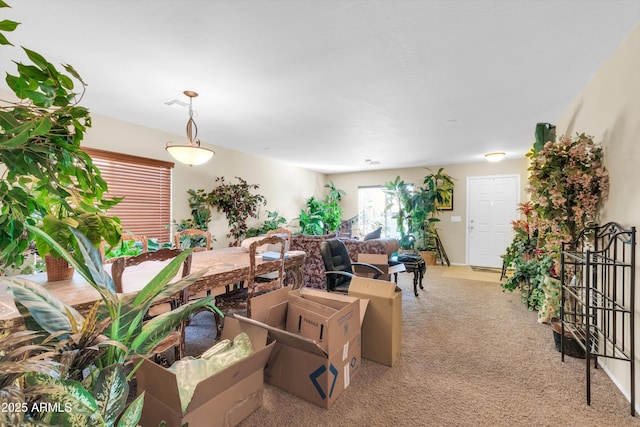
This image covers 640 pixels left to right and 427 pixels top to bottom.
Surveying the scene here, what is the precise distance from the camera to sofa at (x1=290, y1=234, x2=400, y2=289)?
3881mm

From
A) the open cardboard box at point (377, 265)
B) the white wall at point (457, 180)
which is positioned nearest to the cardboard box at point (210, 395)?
the open cardboard box at point (377, 265)

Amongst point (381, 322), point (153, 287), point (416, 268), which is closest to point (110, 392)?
point (153, 287)

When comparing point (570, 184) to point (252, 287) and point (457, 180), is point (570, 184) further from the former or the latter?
point (457, 180)

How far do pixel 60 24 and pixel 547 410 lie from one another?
3.75 m

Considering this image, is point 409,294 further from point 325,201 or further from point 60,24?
point 60,24

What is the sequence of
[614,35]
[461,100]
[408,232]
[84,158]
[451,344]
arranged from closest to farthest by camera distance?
[84,158] < [614,35] < [451,344] < [461,100] < [408,232]

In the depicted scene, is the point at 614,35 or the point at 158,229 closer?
the point at 614,35

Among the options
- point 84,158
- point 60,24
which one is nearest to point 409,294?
point 84,158

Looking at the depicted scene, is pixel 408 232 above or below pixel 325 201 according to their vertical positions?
below

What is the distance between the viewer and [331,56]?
2.06m

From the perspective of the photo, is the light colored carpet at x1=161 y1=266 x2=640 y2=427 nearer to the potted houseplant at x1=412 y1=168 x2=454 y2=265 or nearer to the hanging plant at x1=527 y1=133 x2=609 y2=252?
the hanging plant at x1=527 y1=133 x2=609 y2=252

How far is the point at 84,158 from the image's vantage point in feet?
2.38

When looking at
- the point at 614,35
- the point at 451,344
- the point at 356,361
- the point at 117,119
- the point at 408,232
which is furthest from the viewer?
the point at 408,232

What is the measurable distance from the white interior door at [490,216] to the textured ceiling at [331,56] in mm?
2764
